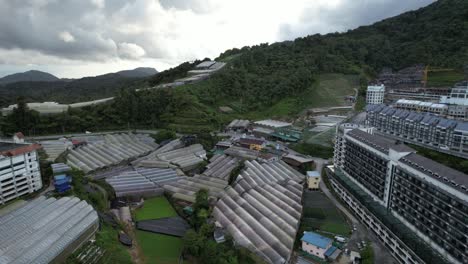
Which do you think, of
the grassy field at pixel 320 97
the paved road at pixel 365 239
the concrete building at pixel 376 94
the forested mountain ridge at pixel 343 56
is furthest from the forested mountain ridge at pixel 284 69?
the paved road at pixel 365 239

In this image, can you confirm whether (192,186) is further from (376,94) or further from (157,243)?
(376,94)

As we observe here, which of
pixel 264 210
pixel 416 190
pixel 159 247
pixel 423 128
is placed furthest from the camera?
pixel 423 128

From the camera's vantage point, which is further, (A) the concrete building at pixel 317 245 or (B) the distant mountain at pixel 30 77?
(B) the distant mountain at pixel 30 77

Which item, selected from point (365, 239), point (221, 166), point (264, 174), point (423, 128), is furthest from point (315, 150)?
point (365, 239)

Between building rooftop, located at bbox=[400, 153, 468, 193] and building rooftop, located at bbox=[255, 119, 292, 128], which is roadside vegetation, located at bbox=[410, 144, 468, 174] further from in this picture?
building rooftop, located at bbox=[255, 119, 292, 128]

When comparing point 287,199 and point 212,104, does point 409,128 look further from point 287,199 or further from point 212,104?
point 212,104

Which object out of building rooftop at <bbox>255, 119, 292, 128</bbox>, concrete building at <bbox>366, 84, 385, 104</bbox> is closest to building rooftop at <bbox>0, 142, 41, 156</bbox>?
building rooftop at <bbox>255, 119, 292, 128</bbox>

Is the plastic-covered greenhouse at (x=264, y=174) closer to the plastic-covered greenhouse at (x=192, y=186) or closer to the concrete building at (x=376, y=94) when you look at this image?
the plastic-covered greenhouse at (x=192, y=186)
